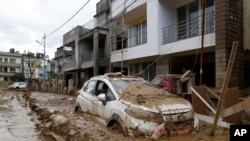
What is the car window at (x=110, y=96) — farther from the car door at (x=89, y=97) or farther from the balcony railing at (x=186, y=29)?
the balcony railing at (x=186, y=29)

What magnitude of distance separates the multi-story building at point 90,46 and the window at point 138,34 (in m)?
7.14

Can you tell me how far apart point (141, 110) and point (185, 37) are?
9.07 metres

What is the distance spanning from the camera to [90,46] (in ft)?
106

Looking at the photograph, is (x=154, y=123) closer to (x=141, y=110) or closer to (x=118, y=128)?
(x=141, y=110)

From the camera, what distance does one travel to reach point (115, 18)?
19.9 meters

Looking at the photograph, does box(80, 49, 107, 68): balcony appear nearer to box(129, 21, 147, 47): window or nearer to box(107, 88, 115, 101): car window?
box(129, 21, 147, 47): window

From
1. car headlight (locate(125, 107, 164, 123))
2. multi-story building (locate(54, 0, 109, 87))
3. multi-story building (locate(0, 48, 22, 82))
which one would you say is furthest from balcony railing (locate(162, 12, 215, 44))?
multi-story building (locate(0, 48, 22, 82))

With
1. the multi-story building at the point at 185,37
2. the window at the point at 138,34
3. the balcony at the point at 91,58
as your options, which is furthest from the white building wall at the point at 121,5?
the balcony at the point at 91,58

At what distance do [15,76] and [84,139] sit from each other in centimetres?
7672

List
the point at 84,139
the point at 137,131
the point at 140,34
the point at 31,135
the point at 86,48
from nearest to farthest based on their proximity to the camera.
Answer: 1. the point at 137,131
2. the point at 84,139
3. the point at 31,135
4. the point at 140,34
5. the point at 86,48

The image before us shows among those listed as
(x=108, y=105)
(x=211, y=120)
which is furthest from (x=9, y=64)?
(x=211, y=120)

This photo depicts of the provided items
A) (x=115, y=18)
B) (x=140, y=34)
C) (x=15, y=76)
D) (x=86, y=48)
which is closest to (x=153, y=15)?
(x=140, y=34)

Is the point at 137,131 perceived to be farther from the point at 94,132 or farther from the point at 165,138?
the point at 94,132

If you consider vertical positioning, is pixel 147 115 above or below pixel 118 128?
above
